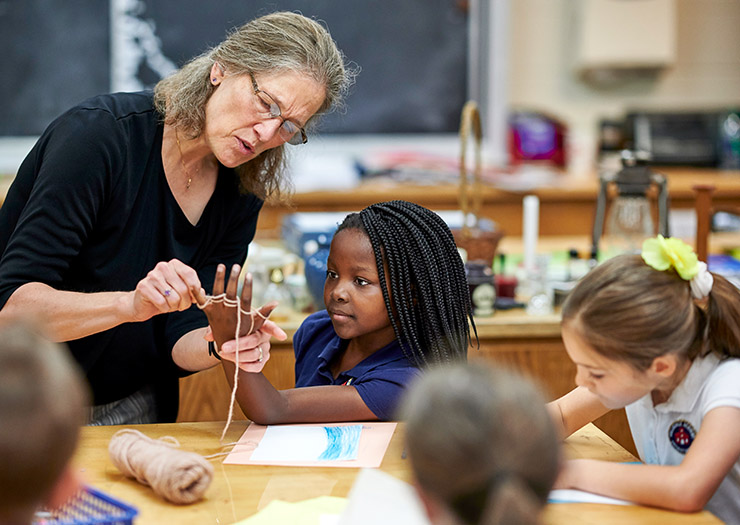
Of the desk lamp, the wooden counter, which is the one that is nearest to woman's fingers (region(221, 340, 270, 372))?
the desk lamp

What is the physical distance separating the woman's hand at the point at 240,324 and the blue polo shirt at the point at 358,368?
0.21 metres

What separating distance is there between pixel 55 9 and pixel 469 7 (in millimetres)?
1986

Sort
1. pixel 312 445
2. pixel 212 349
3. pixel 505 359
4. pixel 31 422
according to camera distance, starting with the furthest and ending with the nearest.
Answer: pixel 505 359 < pixel 212 349 < pixel 312 445 < pixel 31 422

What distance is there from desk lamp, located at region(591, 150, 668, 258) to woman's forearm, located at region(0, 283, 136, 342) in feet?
5.66

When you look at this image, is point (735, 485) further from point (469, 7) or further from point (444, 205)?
point (469, 7)

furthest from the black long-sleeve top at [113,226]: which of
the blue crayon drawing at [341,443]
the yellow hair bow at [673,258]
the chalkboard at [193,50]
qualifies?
the chalkboard at [193,50]

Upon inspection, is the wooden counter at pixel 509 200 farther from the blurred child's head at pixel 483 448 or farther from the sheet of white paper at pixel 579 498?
the blurred child's head at pixel 483 448

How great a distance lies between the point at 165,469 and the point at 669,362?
2.50ft

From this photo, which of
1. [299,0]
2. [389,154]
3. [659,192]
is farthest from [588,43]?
[659,192]

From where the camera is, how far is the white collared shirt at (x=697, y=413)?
1.33 meters

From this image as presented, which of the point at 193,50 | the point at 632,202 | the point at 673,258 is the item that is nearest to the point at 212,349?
the point at 673,258

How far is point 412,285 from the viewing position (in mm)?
1674

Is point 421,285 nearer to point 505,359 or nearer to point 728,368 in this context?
point 728,368

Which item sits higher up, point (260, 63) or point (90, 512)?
point (260, 63)
